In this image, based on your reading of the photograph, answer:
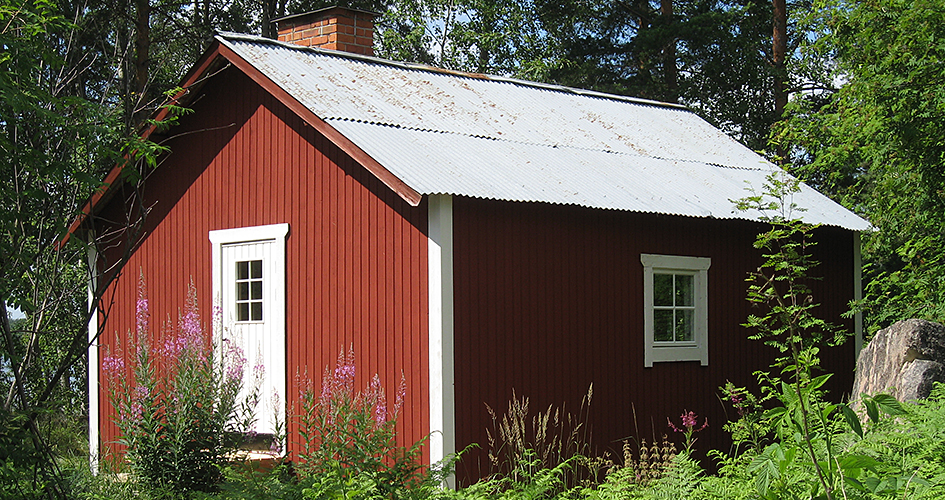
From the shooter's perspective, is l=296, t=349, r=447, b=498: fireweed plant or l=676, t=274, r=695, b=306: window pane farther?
l=676, t=274, r=695, b=306: window pane

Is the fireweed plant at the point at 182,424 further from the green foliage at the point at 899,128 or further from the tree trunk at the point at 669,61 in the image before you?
the tree trunk at the point at 669,61

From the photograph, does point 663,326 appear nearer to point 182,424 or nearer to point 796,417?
point 796,417

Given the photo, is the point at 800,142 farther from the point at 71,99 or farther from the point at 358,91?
the point at 71,99

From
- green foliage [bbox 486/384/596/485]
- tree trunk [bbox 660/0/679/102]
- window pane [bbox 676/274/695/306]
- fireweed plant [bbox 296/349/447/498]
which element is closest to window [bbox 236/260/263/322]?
fireweed plant [bbox 296/349/447/498]

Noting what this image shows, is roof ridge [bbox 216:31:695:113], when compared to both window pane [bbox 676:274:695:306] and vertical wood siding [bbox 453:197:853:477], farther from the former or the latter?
window pane [bbox 676:274:695:306]

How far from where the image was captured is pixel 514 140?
1100cm

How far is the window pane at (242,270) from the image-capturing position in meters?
10.5

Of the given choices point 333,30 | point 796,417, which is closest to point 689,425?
point 796,417

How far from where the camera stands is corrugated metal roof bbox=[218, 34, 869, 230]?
9281 millimetres

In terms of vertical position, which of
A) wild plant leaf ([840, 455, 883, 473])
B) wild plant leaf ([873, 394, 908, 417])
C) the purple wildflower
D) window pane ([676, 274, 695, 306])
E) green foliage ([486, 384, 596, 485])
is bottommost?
green foliage ([486, 384, 596, 485])

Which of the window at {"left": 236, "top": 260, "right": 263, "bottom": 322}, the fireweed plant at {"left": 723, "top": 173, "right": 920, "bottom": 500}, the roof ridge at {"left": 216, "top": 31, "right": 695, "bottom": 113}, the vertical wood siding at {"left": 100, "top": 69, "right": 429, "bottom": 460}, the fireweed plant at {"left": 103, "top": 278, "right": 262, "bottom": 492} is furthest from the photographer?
the roof ridge at {"left": 216, "top": 31, "right": 695, "bottom": 113}

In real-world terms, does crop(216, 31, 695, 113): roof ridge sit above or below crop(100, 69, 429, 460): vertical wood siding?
above

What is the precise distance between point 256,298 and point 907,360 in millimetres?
6334

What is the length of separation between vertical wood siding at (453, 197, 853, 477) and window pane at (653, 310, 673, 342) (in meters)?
0.32
